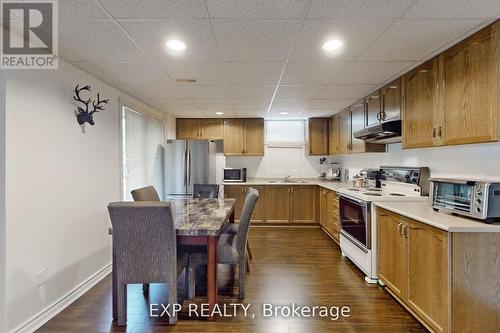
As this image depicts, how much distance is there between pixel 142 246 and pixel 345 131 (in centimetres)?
385

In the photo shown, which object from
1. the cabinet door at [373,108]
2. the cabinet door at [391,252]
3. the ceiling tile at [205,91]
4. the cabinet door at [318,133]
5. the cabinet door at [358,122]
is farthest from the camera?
the cabinet door at [318,133]

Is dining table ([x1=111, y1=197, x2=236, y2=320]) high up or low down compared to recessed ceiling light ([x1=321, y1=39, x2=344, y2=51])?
down

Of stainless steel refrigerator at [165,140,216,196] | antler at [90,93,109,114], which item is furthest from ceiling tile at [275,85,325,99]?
antler at [90,93,109,114]

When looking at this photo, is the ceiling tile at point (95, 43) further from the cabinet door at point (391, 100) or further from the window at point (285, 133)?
the window at point (285, 133)

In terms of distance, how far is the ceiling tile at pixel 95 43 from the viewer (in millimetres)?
1964

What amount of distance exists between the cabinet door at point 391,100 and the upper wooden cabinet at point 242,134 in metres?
2.80

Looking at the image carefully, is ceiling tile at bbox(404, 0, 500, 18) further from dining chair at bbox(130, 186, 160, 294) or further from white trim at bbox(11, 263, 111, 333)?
white trim at bbox(11, 263, 111, 333)

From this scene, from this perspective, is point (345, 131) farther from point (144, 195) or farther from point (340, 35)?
point (144, 195)

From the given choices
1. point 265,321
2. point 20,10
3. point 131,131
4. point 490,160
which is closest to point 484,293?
point 490,160

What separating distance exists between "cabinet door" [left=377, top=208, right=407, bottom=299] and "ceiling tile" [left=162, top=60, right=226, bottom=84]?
217 centimetres

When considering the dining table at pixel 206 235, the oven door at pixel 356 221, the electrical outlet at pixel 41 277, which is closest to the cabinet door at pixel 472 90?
the oven door at pixel 356 221

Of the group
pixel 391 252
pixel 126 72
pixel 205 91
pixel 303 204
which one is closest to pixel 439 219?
pixel 391 252

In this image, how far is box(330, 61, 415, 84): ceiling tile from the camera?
270cm

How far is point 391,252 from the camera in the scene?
8.46ft
